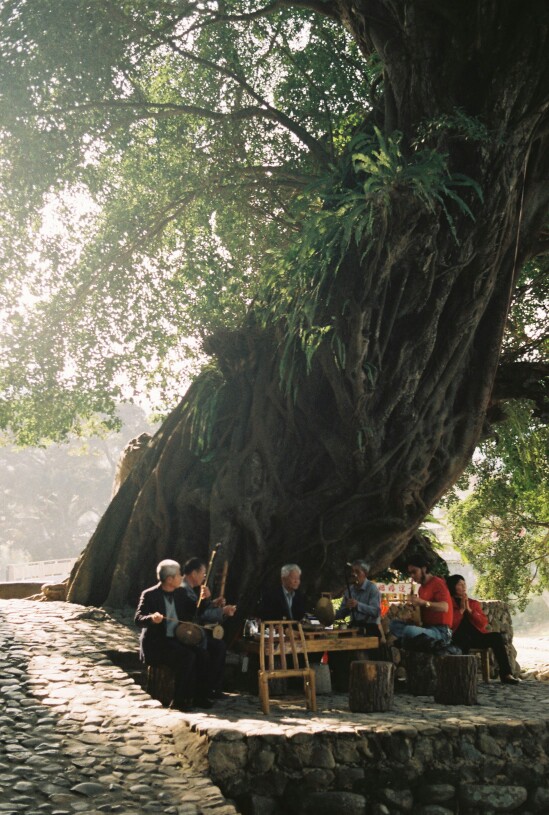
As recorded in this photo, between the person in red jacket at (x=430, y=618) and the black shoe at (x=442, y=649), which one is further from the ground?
the person in red jacket at (x=430, y=618)

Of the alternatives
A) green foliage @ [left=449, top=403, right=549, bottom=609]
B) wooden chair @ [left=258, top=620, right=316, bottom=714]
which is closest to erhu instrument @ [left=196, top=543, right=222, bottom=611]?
wooden chair @ [left=258, top=620, right=316, bottom=714]

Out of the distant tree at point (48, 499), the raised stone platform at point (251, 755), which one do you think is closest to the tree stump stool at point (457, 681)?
the raised stone platform at point (251, 755)

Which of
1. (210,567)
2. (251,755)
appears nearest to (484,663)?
(210,567)

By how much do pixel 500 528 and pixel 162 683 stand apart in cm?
1256

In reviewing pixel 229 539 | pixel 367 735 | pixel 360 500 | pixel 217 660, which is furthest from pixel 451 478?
pixel 367 735

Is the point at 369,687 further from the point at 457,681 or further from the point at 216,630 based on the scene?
the point at 216,630

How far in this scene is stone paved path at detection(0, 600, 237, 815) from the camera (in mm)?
5453

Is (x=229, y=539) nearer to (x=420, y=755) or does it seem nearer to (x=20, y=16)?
(x=420, y=755)

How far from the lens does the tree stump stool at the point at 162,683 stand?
7.67 m

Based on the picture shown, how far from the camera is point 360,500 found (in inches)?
417

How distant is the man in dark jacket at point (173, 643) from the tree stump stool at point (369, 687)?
134 centimetres

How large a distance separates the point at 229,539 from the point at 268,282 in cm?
312

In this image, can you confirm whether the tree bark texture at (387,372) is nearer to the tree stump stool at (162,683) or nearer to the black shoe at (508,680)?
the black shoe at (508,680)

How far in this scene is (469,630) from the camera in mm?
10062
